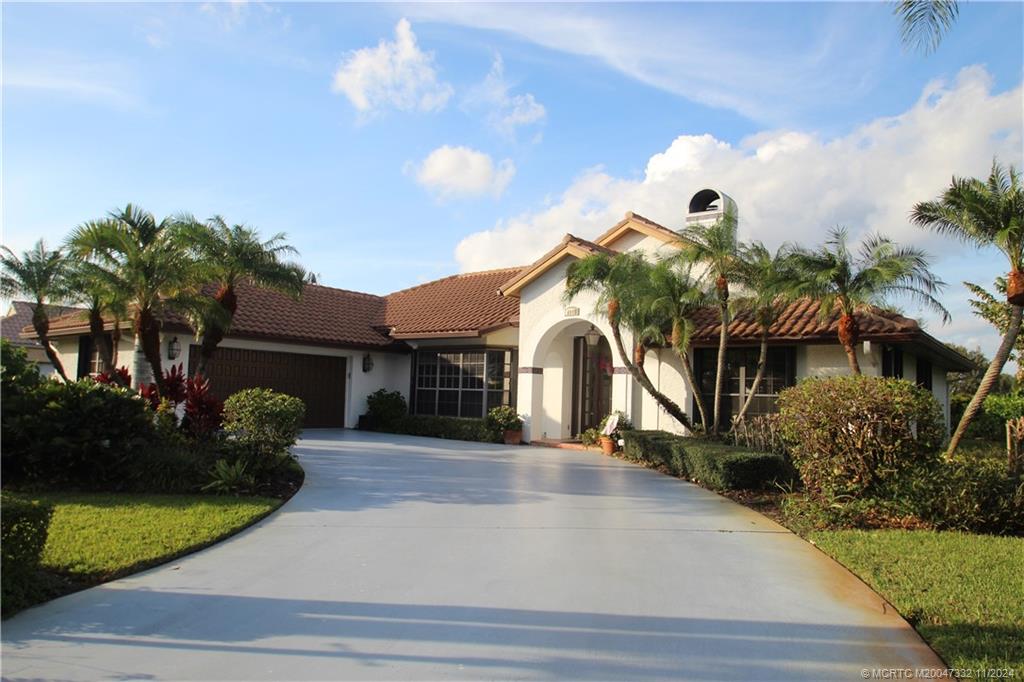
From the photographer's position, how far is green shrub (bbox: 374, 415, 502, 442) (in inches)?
787

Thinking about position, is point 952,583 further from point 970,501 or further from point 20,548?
point 20,548

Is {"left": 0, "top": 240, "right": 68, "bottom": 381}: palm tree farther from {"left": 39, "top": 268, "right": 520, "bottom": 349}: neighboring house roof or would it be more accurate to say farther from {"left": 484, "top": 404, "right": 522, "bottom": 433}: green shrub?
{"left": 484, "top": 404, "right": 522, "bottom": 433}: green shrub

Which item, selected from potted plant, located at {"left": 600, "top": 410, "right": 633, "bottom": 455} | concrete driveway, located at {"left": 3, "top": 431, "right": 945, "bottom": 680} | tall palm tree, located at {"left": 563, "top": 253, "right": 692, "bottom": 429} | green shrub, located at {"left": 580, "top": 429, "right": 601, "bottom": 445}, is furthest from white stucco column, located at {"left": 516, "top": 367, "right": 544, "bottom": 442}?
concrete driveway, located at {"left": 3, "top": 431, "right": 945, "bottom": 680}

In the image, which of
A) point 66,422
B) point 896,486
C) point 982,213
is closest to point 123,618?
point 66,422

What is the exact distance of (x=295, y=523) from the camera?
8664mm

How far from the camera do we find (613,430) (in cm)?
1762

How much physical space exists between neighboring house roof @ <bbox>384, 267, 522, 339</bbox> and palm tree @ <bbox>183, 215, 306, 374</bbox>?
22.0 feet

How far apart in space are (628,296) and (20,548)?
39.3 feet

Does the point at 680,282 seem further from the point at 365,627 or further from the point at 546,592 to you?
the point at 365,627

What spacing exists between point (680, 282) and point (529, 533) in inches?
326

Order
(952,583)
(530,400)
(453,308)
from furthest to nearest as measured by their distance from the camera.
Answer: (453,308), (530,400), (952,583)

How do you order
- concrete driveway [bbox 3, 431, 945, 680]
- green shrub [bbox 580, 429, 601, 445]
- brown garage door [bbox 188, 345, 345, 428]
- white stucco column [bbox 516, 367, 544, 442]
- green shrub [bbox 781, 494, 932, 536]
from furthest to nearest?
1. brown garage door [bbox 188, 345, 345, 428]
2. white stucco column [bbox 516, 367, 544, 442]
3. green shrub [bbox 580, 429, 601, 445]
4. green shrub [bbox 781, 494, 932, 536]
5. concrete driveway [bbox 3, 431, 945, 680]

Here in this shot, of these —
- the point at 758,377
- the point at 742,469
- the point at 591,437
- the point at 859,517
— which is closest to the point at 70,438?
the point at 742,469

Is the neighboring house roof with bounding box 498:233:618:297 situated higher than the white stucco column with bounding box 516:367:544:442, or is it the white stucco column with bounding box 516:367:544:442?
the neighboring house roof with bounding box 498:233:618:297
